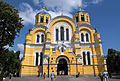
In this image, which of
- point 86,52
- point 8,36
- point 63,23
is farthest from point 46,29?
point 8,36

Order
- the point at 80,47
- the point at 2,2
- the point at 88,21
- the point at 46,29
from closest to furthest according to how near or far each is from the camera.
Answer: the point at 2,2, the point at 80,47, the point at 46,29, the point at 88,21

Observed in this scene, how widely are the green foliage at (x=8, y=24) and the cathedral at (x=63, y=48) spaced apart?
13984 mm

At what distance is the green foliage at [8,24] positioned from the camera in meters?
13.9

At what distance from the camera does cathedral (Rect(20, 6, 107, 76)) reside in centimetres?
2766

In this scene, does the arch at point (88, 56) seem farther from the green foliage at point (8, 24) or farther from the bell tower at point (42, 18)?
the green foliage at point (8, 24)

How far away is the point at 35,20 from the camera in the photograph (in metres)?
38.6

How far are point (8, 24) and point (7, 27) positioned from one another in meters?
0.46

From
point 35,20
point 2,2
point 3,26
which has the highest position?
point 35,20

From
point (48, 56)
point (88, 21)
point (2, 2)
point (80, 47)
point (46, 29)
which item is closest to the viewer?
point (2, 2)

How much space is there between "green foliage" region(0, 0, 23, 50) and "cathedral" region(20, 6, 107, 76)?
551 inches

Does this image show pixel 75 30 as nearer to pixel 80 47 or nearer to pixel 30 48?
pixel 80 47

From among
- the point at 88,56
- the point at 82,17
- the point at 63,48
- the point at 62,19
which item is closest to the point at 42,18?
the point at 62,19

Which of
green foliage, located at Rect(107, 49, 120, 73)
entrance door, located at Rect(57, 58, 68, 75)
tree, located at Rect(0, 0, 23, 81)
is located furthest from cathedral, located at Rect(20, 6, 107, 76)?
tree, located at Rect(0, 0, 23, 81)

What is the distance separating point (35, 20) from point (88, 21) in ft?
63.9
